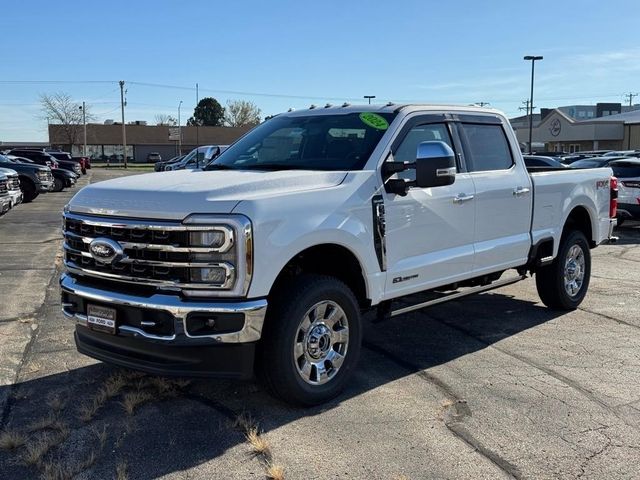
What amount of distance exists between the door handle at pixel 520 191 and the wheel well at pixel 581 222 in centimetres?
123

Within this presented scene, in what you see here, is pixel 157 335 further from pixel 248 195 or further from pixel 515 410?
pixel 515 410

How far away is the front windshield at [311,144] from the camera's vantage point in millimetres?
4969

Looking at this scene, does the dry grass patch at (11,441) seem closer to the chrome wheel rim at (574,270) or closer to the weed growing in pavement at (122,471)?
the weed growing in pavement at (122,471)

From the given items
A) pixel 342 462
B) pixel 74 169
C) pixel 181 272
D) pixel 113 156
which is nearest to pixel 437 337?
pixel 342 462

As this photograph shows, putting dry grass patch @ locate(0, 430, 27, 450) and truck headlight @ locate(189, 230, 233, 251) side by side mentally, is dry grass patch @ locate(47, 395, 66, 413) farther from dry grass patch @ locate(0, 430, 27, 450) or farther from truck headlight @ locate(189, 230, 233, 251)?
truck headlight @ locate(189, 230, 233, 251)

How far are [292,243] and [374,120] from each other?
1.61 m

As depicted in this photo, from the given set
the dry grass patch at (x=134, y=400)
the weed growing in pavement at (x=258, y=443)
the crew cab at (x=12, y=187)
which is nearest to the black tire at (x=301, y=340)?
the weed growing in pavement at (x=258, y=443)

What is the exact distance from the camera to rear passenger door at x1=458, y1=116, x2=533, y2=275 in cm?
574

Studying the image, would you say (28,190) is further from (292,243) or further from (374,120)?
(292,243)

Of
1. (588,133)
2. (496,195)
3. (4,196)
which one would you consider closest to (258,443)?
(496,195)

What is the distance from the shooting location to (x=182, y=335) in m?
3.81

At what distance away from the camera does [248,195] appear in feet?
13.1

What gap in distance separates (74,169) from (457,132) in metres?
34.8

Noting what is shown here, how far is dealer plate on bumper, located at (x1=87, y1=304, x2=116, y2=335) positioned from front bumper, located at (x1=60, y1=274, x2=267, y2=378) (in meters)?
0.04
